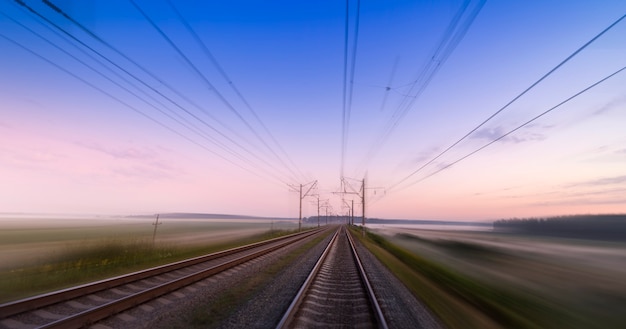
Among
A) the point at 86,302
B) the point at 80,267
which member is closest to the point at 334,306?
the point at 86,302

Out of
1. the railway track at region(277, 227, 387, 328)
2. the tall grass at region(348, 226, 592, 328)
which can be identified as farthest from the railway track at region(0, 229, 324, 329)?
the tall grass at region(348, 226, 592, 328)

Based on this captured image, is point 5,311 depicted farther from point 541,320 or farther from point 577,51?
point 541,320

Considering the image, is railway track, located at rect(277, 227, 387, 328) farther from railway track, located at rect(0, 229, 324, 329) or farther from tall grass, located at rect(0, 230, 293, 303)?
tall grass, located at rect(0, 230, 293, 303)

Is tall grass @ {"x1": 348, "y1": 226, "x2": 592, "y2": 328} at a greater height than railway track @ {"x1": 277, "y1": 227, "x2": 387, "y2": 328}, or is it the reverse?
railway track @ {"x1": 277, "y1": 227, "x2": 387, "y2": 328}

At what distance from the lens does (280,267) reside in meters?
17.1

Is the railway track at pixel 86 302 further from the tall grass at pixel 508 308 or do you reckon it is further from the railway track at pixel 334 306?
the tall grass at pixel 508 308

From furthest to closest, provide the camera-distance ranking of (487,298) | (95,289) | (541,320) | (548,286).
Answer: (548,286), (487,298), (541,320), (95,289)


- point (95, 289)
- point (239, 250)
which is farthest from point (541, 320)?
point (239, 250)

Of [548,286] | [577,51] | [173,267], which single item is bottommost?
[548,286]

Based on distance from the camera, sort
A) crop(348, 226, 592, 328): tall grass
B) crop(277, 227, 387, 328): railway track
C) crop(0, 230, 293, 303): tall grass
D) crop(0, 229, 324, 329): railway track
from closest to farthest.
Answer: crop(0, 229, 324, 329): railway track, crop(277, 227, 387, 328): railway track, crop(348, 226, 592, 328): tall grass, crop(0, 230, 293, 303): tall grass

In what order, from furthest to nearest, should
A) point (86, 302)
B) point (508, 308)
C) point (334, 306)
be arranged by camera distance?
point (508, 308) → point (334, 306) → point (86, 302)

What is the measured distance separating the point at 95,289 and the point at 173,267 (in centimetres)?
503

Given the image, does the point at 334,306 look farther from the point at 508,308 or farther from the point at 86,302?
the point at 86,302

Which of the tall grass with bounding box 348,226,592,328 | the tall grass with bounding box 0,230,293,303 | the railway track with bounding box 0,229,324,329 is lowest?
the tall grass with bounding box 348,226,592,328
